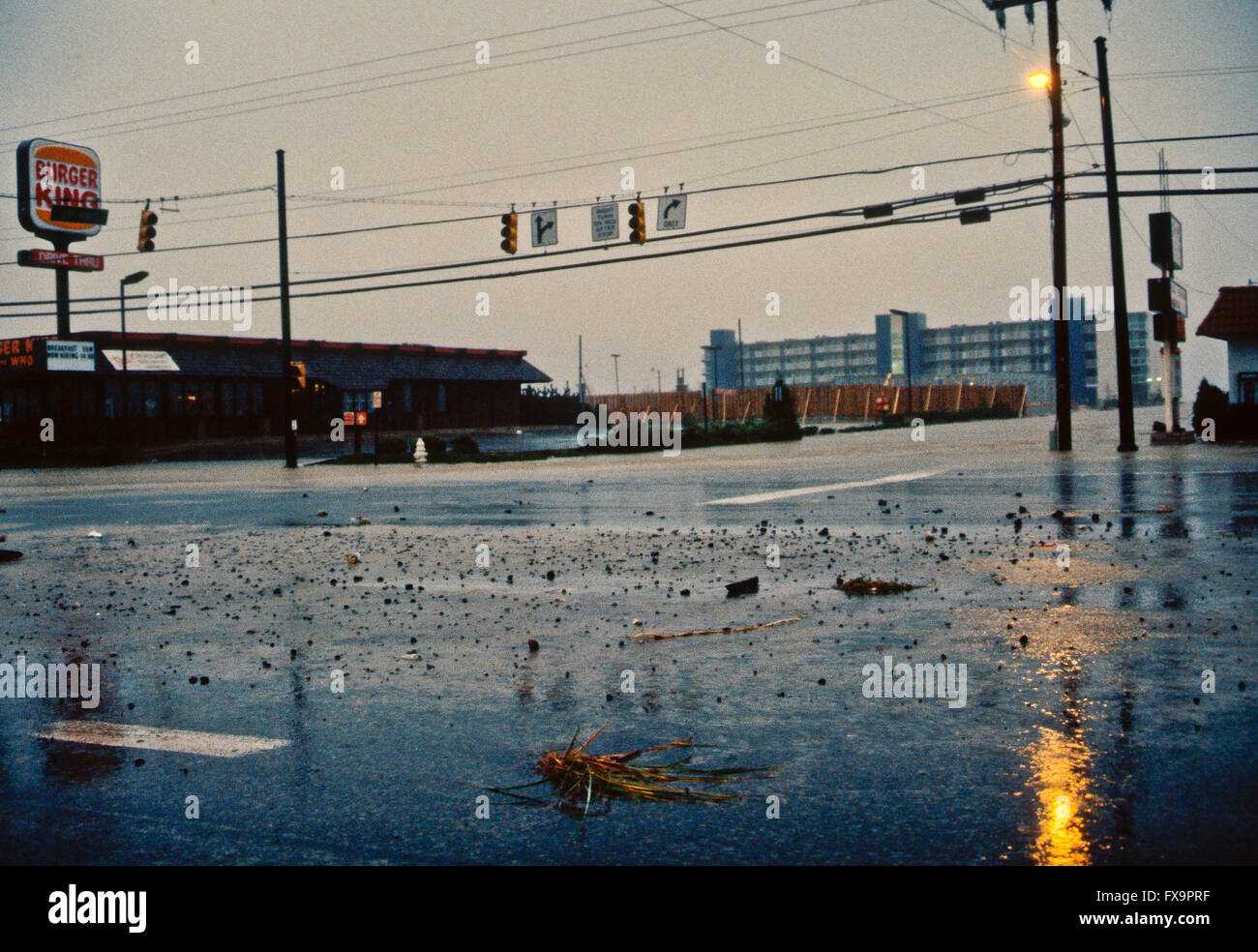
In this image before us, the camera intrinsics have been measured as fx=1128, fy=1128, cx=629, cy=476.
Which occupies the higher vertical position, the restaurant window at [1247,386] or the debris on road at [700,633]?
the restaurant window at [1247,386]

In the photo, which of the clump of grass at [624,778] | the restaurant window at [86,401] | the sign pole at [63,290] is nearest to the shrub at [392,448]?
the sign pole at [63,290]

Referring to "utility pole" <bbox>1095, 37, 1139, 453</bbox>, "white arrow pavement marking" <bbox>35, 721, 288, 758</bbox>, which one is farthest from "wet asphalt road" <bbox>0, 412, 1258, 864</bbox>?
"utility pole" <bbox>1095, 37, 1139, 453</bbox>

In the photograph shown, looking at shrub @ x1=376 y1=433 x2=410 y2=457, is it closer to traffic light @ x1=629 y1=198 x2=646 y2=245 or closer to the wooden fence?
traffic light @ x1=629 y1=198 x2=646 y2=245

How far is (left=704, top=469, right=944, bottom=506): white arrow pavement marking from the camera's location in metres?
16.6

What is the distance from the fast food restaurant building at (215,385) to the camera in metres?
53.1

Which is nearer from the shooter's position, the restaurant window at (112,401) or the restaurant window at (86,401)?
the restaurant window at (86,401)

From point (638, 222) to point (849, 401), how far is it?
2309 inches

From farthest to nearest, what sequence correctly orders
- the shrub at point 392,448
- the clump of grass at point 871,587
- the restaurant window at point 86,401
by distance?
the restaurant window at point 86,401 → the shrub at point 392,448 → the clump of grass at point 871,587

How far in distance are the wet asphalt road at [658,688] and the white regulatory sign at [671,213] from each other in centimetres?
1848

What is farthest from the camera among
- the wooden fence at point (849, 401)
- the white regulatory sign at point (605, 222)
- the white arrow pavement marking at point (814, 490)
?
the wooden fence at point (849, 401)

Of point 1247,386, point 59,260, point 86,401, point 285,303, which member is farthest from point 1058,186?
point 86,401

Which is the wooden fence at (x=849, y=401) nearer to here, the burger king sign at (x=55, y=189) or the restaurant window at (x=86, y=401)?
the restaurant window at (x=86, y=401)

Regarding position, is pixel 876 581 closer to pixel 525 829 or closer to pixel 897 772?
pixel 897 772

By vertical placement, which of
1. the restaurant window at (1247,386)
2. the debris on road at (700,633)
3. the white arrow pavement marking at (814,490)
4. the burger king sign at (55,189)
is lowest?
the debris on road at (700,633)
